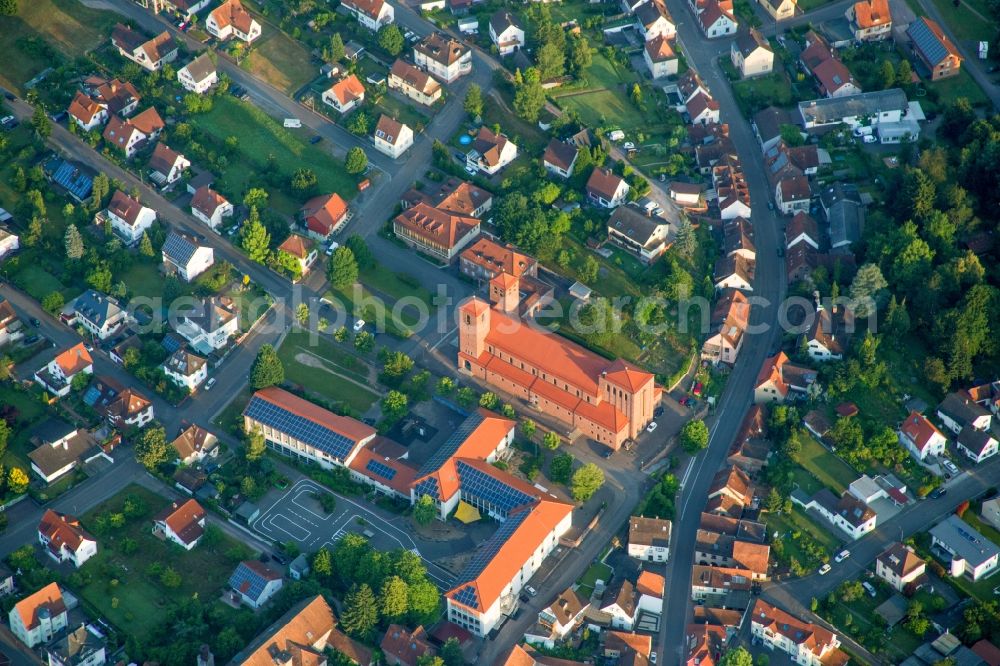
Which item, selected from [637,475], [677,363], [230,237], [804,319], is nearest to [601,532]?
[637,475]

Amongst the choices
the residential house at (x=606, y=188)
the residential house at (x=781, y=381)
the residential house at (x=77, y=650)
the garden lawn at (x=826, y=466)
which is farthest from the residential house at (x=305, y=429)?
Answer: the garden lawn at (x=826, y=466)

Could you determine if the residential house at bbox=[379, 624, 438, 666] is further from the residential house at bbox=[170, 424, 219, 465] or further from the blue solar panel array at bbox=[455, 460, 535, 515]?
the residential house at bbox=[170, 424, 219, 465]

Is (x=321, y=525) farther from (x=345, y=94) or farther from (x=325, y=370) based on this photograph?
(x=345, y=94)

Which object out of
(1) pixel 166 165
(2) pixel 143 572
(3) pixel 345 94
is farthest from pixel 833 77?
(2) pixel 143 572

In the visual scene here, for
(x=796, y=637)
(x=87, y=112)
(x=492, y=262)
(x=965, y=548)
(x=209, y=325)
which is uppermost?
(x=87, y=112)

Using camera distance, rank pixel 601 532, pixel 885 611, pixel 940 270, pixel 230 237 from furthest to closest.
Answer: pixel 230 237 < pixel 940 270 < pixel 601 532 < pixel 885 611

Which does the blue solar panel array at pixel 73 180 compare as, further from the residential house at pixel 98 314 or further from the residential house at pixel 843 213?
the residential house at pixel 843 213

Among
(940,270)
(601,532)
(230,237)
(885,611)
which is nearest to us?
(885,611)

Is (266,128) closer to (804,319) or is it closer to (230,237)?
(230,237)
